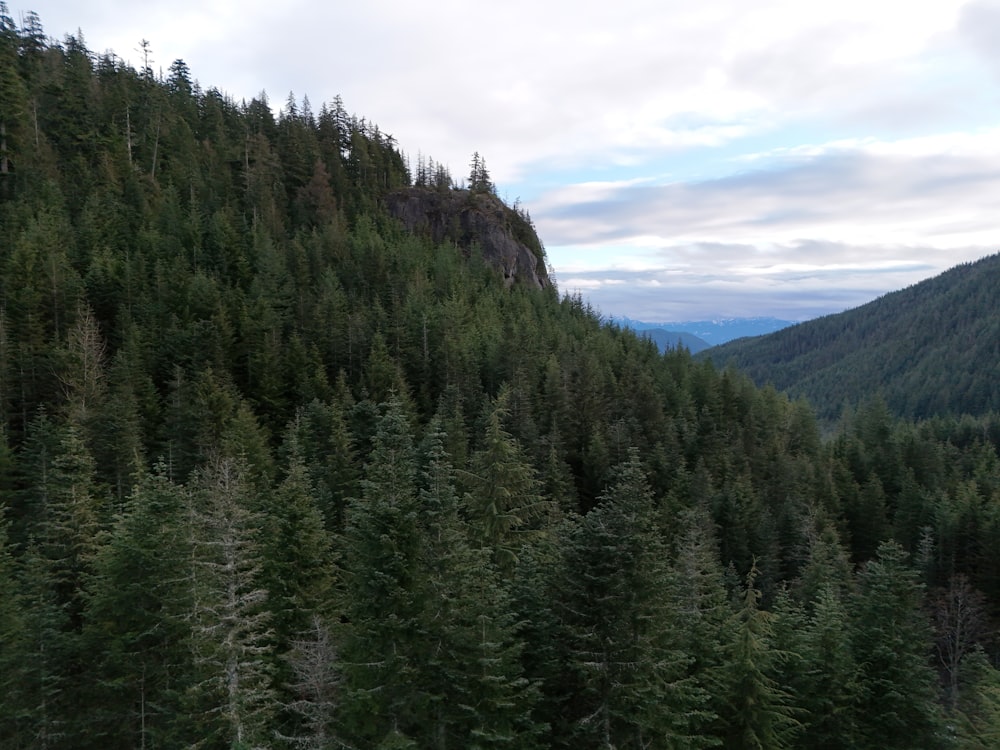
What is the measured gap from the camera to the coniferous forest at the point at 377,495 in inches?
561

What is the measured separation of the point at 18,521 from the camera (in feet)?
101

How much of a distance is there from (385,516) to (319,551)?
319 inches

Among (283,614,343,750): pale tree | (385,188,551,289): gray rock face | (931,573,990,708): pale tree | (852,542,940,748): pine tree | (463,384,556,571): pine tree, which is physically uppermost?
(385,188,551,289): gray rock face

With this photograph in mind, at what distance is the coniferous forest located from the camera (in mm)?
14258

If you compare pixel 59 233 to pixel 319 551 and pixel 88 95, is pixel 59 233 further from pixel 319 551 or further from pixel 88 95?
pixel 319 551

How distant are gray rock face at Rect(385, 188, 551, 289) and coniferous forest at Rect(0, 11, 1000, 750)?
5.53 feet

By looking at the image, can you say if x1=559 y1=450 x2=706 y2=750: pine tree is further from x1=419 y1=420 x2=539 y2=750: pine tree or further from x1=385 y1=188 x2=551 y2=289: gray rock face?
x1=385 y1=188 x2=551 y2=289: gray rock face

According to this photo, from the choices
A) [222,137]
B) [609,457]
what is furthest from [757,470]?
[222,137]

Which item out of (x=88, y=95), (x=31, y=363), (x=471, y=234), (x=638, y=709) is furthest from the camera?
(x=471, y=234)

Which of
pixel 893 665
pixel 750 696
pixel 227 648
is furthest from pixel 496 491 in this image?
pixel 893 665

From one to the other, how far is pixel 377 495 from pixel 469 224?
91.4 m

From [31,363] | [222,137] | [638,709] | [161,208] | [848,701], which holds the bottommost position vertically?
[848,701]

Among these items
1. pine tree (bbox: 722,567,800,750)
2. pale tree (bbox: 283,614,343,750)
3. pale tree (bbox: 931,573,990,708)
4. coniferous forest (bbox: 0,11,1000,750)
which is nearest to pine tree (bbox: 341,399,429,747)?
coniferous forest (bbox: 0,11,1000,750)

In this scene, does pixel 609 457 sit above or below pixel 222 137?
below
